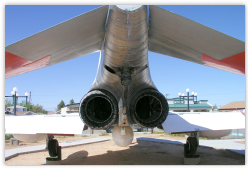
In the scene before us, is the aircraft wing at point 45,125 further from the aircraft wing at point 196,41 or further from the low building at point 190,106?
the low building at point 190,106

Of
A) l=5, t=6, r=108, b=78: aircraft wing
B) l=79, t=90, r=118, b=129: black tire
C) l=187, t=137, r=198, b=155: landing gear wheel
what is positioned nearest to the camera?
l=5, t=6, r=108, b=78: aircraft wing

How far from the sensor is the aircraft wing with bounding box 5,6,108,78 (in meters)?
2.54

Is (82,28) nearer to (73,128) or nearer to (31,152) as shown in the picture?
(73,128)

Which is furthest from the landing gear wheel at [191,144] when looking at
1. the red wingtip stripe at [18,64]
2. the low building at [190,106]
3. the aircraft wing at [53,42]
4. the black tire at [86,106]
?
the low building at [190,106]

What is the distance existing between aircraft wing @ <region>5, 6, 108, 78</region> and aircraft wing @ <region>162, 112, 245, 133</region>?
3.58m

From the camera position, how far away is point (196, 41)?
2.95 m

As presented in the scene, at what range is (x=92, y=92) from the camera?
14.0 ft

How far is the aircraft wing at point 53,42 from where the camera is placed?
2.54 m

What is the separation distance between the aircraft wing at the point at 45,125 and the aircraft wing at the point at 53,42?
2.74m

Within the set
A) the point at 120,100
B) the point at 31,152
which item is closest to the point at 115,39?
the point at 120,100

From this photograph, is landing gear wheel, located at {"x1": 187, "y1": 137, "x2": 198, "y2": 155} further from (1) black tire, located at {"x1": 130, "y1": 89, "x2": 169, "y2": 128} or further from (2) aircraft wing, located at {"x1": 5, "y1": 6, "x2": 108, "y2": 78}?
(2) aircraft wing, located at {"x1": 5, "y1": 6, "x2": 108, "y2": 78}

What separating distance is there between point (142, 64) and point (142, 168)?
1.95m

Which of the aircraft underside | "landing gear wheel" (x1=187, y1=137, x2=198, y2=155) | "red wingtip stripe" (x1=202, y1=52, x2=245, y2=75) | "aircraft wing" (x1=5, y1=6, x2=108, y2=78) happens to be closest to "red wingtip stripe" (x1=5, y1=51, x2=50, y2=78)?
"aircraft wing" (x1=5, y1=6, x2=108, y2=78)

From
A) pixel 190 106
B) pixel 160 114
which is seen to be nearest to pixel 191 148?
pixel 160 114
